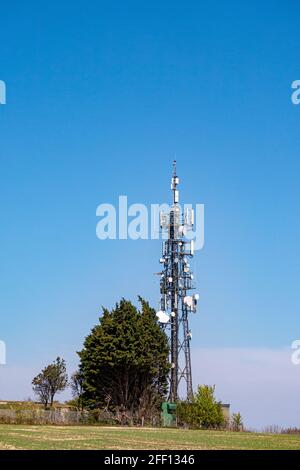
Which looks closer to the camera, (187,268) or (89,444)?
(89,444)

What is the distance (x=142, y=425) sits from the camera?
5959cm

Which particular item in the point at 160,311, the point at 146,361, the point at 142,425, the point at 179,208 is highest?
the point at 179,208
